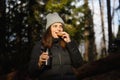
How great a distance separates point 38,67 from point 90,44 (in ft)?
88.9

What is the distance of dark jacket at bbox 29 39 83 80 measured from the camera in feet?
14.4

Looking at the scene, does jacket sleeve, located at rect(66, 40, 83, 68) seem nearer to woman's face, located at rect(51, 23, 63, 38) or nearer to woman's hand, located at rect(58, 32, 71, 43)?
woman's hand, located at rect(58, 32, 71, 43)

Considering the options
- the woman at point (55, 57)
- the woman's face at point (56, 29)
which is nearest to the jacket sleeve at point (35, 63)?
the woman at point (55, 57)

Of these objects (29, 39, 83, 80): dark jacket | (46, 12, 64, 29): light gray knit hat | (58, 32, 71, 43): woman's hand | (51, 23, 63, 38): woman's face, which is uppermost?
(46, 12, 64, 29): light gray knit hat

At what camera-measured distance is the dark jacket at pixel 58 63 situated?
440 centimetres

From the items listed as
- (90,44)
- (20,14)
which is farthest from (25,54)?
(90,44)

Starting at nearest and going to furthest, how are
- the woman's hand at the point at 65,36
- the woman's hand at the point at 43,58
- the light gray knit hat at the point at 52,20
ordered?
1. the woman's hand at the point at 43,58
2. the woman's hand at the point at 65,36
3. the light gray knit hat at the point at 52,20

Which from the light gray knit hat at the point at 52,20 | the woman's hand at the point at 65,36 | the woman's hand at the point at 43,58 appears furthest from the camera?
the light gray knit hat at the point at 52,20

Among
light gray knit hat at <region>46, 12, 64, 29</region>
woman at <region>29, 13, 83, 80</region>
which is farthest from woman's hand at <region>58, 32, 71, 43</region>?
light gray knit hat at <region>46, 12, 64, 29</region>

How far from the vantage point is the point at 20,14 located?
822 inches

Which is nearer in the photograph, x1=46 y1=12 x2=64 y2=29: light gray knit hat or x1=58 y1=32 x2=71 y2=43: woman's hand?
x1=58 y1=32 x2=71 y2=43: woman's hand

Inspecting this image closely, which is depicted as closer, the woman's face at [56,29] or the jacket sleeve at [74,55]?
the jacket sleeve at [74,55]

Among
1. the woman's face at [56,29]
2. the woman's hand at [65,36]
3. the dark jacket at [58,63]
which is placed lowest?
the dark jacket at [58,63]

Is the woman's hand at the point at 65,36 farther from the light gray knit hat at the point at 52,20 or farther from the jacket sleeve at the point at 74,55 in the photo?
the light gray knit hat at the point at 52,20
